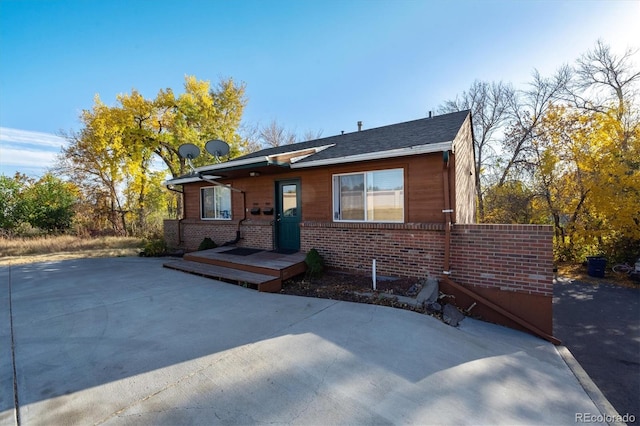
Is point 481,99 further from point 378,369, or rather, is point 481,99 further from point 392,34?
point 378,369

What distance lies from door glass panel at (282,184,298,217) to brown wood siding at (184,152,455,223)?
1.12ft

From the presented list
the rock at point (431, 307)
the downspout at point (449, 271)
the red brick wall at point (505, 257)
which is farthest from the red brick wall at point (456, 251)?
the rock at point (431, 307)

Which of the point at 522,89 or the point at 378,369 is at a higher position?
the point at 522,89

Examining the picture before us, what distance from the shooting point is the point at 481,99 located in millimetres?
18250

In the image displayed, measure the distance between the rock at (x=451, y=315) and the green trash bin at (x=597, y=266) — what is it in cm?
774

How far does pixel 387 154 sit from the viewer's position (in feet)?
19.1

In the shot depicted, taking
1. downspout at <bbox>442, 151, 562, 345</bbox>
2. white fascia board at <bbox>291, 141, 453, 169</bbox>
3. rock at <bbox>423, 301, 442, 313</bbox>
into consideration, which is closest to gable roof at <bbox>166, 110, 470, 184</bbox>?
white fascia board at <bbox>291, 141, 453, 169</bbox>

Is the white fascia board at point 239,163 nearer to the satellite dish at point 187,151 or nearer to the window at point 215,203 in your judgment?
the window at point 215,203

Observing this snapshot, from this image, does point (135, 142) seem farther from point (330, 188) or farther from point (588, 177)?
point (588, 177)

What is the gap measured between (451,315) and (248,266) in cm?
448

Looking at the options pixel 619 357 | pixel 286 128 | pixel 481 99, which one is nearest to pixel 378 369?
pixel 619 357

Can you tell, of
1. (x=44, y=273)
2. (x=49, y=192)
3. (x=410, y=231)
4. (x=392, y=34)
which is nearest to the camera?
(x=410, y=231)

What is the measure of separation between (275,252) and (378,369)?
538 cm

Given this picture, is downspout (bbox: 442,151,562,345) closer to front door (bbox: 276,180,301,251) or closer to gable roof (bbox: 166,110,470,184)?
gable roof (bbox: 166,110,470,184)
